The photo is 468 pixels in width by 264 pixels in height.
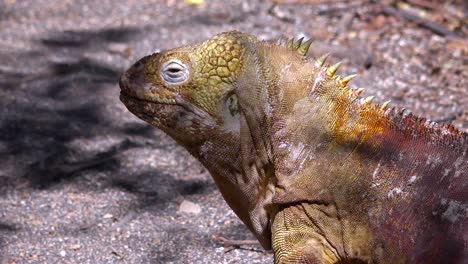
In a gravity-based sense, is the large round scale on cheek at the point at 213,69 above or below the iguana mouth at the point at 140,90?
above

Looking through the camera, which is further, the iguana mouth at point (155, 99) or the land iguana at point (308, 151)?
the iguana mouth at point (155, 99)

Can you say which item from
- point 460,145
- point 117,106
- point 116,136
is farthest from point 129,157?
point 460,145

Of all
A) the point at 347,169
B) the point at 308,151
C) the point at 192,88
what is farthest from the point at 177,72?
the point at 347,169

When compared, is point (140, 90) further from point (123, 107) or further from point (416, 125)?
point (123, 107)

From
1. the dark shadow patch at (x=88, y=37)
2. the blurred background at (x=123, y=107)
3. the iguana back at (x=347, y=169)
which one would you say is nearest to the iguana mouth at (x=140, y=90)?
the iguana back at (x=347, y=169)

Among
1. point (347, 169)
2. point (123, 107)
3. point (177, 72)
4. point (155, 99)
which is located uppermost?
point (177, 72)

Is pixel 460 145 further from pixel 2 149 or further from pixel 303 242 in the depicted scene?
pixel 2 149

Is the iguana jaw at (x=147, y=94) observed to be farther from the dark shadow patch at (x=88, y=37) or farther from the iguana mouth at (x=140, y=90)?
the dark shadow patch at (x=88, y=37)

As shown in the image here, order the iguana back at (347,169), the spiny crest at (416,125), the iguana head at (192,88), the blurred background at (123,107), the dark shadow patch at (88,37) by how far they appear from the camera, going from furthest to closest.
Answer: the dark shadow patch at (88,37) < the blurred background at (123,107) < the iguana head at (192,88) < the spiny crest at (416,125) < the iguana back at (347,169)
